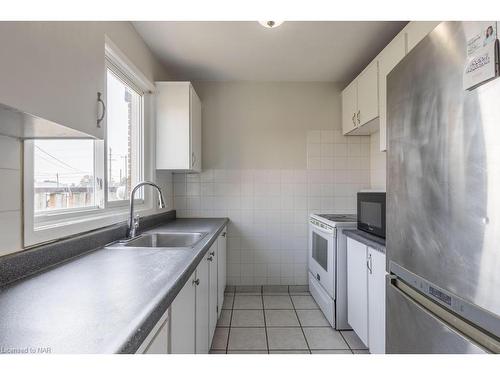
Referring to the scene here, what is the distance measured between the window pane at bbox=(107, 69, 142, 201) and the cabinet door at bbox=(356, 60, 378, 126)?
197 centimetres

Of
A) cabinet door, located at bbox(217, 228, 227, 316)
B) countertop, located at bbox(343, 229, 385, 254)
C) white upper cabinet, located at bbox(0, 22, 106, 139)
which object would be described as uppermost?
white upper cabinet, located at bbox(0, 22, 106, 139)

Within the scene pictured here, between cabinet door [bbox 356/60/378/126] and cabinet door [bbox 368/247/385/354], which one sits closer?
cabinet door [bbox 368/247/385/354]

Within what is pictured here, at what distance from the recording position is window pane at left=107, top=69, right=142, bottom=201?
190cm

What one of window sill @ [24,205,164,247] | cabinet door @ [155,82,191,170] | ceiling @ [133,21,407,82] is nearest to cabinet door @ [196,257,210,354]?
window sill @ [24,205,164,247]

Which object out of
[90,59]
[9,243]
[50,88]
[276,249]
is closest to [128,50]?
[90,59]

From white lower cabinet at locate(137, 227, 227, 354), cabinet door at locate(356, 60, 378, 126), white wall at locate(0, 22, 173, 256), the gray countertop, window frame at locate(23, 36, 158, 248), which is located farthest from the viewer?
cabinet door at locate(356, 60, 378, 126)

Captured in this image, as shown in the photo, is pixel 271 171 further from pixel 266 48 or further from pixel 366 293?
pixel 366 293

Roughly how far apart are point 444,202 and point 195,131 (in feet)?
7.43

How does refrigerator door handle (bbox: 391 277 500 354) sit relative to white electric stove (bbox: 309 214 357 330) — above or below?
above

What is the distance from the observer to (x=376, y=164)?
113 inches

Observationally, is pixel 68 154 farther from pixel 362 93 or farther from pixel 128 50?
pixel 362 93

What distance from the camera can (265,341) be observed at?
2027 mm

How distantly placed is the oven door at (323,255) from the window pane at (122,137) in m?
1.69

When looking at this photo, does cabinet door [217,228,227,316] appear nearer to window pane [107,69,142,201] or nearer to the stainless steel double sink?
the stainless steel double sink
